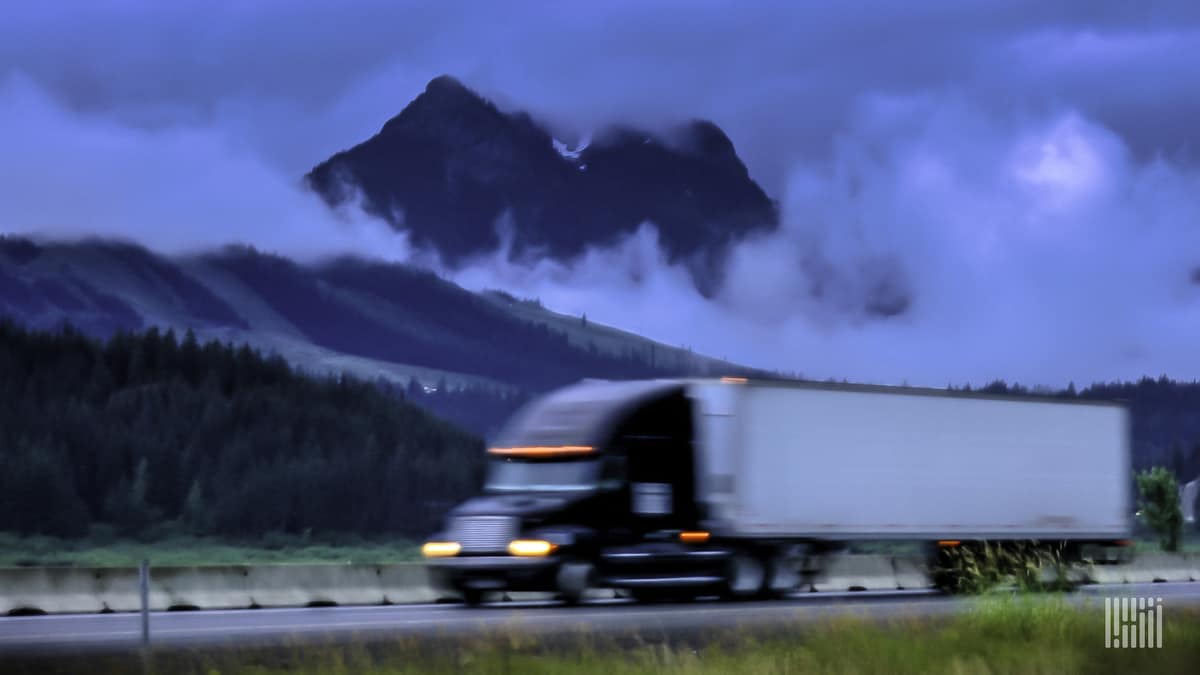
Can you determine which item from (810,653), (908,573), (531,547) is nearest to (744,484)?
(531,547)

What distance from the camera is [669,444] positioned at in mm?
29562

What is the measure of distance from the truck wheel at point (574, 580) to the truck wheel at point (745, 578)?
308 cm

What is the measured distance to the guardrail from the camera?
1036 inches

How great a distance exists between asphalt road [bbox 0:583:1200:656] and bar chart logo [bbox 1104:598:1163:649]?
250mm

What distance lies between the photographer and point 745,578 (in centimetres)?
2998

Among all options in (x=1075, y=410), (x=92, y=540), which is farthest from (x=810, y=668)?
(x=92, y=540)

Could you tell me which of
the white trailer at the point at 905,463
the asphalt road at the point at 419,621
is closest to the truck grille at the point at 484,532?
the asphalt road at the point at 419,621

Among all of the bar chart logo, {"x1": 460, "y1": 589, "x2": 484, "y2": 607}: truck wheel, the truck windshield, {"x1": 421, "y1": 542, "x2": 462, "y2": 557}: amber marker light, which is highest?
the truck windshield

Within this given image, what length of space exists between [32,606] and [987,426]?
1677 cm

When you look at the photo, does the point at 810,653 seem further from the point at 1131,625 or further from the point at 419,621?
the point at 419,621

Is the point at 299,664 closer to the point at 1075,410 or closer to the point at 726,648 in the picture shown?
the point at 726,648

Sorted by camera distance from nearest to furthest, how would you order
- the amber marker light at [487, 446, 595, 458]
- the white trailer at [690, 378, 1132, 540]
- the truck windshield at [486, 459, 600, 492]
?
the truck windshield at [486, 459, 600, 492], the amber marker light at [487, 446, 595, 458], the white trailer at [690, 378, 1132, 540]

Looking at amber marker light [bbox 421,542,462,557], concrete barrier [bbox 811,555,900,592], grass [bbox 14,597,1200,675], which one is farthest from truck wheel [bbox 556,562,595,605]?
concrete barrier [bbox 811,555,900,592]

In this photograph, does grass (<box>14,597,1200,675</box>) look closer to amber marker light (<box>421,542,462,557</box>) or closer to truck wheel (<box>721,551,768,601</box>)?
amber marker light (<box>421,542,462,557</box>)
